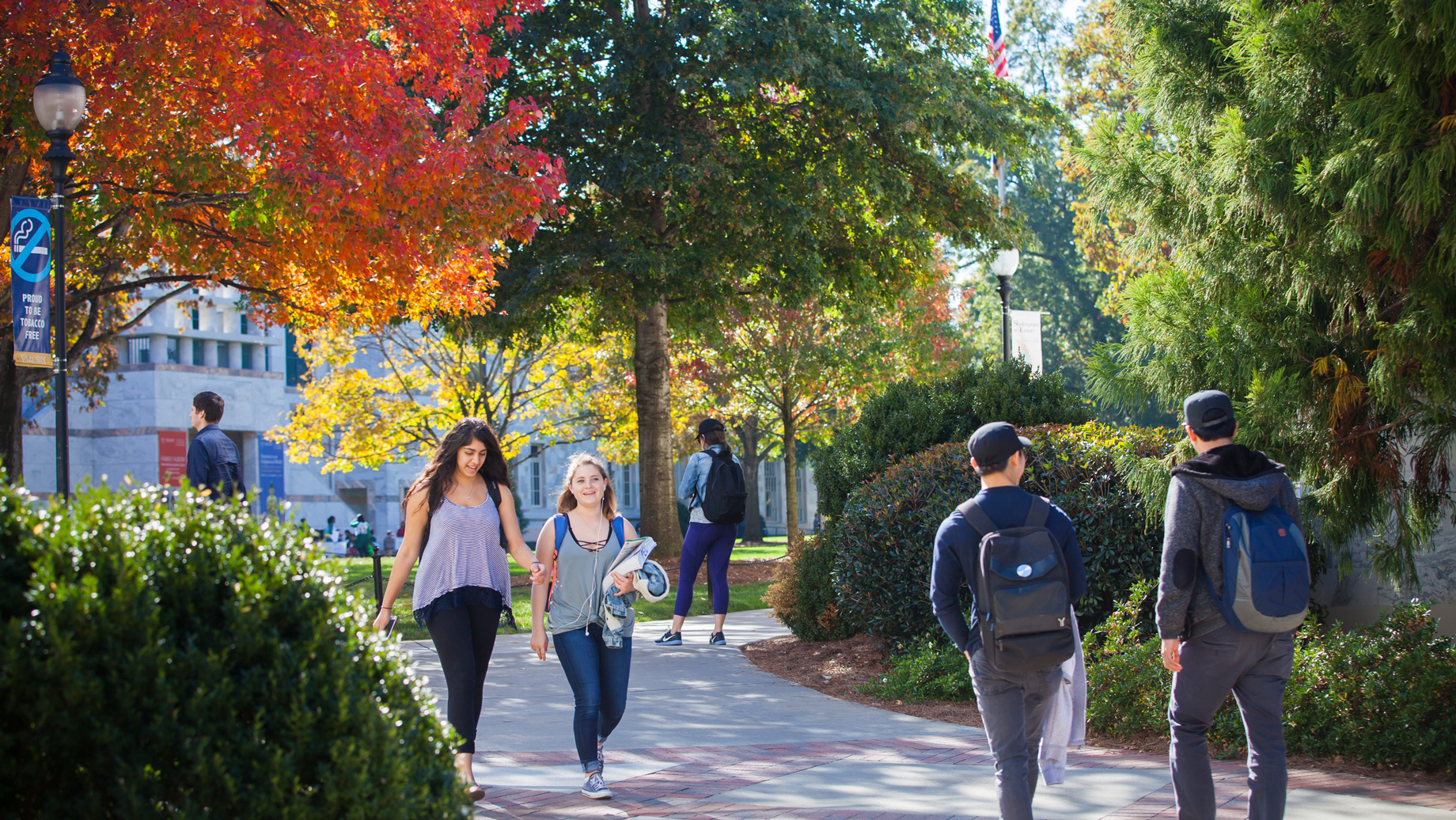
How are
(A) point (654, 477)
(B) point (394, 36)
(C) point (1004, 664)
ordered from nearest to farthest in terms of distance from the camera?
1. (C) point (1004, 664)
2. (B) point (394, 36)
3. (A) point (654, 477)

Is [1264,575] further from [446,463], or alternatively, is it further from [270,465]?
[270,465]

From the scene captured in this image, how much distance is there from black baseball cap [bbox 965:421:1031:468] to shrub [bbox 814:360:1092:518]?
17.5 feet

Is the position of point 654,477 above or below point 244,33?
below

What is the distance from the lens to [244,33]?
11289 millimetres

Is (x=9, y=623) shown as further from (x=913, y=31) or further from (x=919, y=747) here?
(x=913, y=31)

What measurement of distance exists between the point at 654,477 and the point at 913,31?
8.19 m

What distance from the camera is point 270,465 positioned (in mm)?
46156

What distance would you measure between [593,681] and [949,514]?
3486mm

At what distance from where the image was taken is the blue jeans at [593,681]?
19.0ft

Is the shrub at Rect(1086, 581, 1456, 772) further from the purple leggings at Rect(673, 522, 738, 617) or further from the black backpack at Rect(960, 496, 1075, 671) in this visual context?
the purple leggings at Rect(673, 522, 738, 617)

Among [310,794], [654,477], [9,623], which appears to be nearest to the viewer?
[9,623]

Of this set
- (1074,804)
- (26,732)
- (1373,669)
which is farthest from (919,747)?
(26,732)

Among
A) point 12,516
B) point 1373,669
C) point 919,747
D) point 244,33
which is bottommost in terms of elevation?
point 919,747

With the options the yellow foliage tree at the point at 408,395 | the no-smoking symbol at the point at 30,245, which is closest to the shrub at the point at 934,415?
the no-smoking symbol at the point at 30,245
